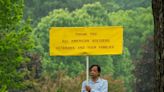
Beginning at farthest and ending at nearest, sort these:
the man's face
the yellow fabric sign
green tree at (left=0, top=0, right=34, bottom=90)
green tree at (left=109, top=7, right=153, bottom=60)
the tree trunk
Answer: green tree at (left=109, top=7, right=153, bottom=60), green tree at (left=0, top=0, right=34, bottom=90), the yellow fabric sign, the man's face, the tree trunk

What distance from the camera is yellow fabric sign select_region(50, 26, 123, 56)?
1102 centimetres

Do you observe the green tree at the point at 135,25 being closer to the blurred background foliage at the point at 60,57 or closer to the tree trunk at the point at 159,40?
the blurred background foliage at the point at 60,57

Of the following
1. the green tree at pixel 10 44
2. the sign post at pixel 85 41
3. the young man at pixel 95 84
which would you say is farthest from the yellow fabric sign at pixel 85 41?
the green tree at pixel 10 44

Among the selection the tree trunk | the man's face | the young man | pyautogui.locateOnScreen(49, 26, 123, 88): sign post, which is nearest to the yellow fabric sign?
pyautogui.locateOnScreen(49, 26, 123, 88): sign post

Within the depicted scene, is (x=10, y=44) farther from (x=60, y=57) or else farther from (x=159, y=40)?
(x=60, y=57)

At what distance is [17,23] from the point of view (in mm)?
32781

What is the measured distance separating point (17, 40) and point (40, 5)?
68.0 metres

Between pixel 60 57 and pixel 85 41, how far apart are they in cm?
6285

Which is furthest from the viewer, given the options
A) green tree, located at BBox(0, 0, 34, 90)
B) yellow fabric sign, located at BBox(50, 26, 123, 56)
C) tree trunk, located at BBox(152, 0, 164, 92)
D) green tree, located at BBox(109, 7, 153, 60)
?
green tree, located at BBox(109, 7, 153, 60)

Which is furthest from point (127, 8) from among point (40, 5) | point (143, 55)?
point (143, 55)

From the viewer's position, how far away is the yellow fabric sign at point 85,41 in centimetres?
1102

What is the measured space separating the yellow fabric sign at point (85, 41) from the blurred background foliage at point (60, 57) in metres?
12.6

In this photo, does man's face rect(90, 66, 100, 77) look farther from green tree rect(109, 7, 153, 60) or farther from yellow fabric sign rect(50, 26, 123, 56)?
green tree rect(109, 7, 153, 60)

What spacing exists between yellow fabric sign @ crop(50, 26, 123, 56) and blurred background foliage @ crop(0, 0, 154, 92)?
1263cm
